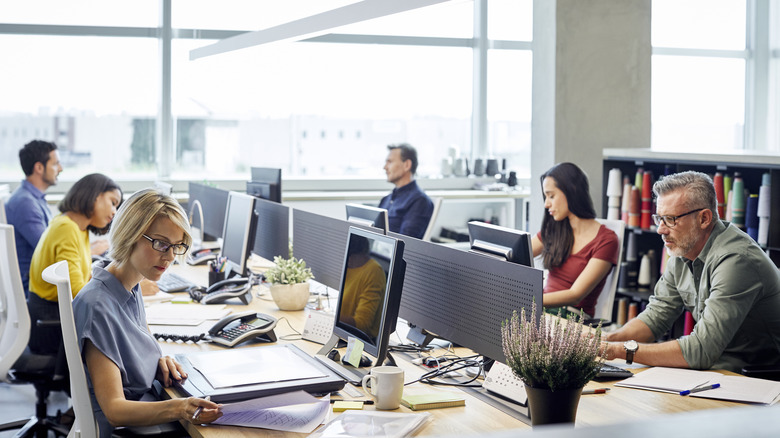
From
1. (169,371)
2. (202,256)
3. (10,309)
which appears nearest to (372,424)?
(169,371)

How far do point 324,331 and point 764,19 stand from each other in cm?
722

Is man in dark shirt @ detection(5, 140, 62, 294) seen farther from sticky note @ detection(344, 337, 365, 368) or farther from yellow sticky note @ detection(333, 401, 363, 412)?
yellow sticky note @ detection(333, 401, 363, 412)

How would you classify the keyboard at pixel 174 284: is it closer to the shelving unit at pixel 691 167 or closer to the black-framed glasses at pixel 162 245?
the black-framed glasses at pixel 162 245

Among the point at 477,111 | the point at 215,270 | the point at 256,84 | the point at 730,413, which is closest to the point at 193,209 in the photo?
the point at 215,270

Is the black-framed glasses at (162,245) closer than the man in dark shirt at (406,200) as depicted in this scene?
Yes

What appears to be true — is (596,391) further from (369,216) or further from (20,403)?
(20,403)

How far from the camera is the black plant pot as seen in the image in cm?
158

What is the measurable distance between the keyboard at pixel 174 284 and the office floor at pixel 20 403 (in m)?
0.86

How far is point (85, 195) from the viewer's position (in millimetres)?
A: 3404

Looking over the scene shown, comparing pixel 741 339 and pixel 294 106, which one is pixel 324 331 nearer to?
pixel 741 339

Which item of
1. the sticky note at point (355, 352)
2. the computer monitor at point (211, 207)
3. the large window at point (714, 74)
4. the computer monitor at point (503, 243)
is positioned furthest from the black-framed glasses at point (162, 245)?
the large window at point (714, 74)

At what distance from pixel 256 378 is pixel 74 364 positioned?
462 mm

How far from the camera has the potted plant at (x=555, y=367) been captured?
1.56 meters

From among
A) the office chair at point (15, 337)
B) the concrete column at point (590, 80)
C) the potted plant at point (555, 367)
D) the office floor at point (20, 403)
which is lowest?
the office floor at point (20, 403)
